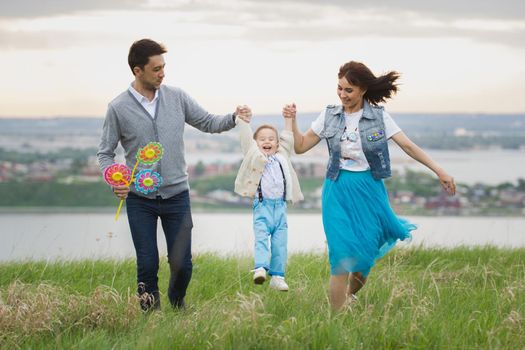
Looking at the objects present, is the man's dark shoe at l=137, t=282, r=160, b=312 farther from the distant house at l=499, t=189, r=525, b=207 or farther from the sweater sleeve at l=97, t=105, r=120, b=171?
the distant house at l=499, t=189, r=525, b=207

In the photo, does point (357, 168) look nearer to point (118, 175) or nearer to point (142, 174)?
point (142, 174)

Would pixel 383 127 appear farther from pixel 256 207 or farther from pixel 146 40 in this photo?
pixel 146 40

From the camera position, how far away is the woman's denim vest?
6516 mm

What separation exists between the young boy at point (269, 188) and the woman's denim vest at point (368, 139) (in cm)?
39

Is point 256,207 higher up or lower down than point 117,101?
lower down

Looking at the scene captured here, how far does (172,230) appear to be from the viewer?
6.83 metres

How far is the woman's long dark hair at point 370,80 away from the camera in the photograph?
651cm

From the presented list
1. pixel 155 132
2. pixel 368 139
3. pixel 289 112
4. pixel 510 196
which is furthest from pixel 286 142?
pixel 510 196

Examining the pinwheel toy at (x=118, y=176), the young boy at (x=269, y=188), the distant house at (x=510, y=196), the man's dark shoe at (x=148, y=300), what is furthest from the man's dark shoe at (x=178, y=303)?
the distant house at (x=510, y=196)

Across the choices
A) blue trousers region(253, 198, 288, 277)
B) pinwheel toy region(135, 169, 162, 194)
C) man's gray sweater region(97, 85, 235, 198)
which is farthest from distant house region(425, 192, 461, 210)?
pinwheel toy region(135, 169, 162, 194)

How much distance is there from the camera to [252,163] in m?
6.85

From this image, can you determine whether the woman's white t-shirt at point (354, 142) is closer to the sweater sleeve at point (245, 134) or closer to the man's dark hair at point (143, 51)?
the sweater sleeve at point (245, 134)

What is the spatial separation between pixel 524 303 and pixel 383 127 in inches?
77.2

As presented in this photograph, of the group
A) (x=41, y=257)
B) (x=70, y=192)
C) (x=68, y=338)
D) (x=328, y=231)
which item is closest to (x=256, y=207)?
(x=328, y=231)
